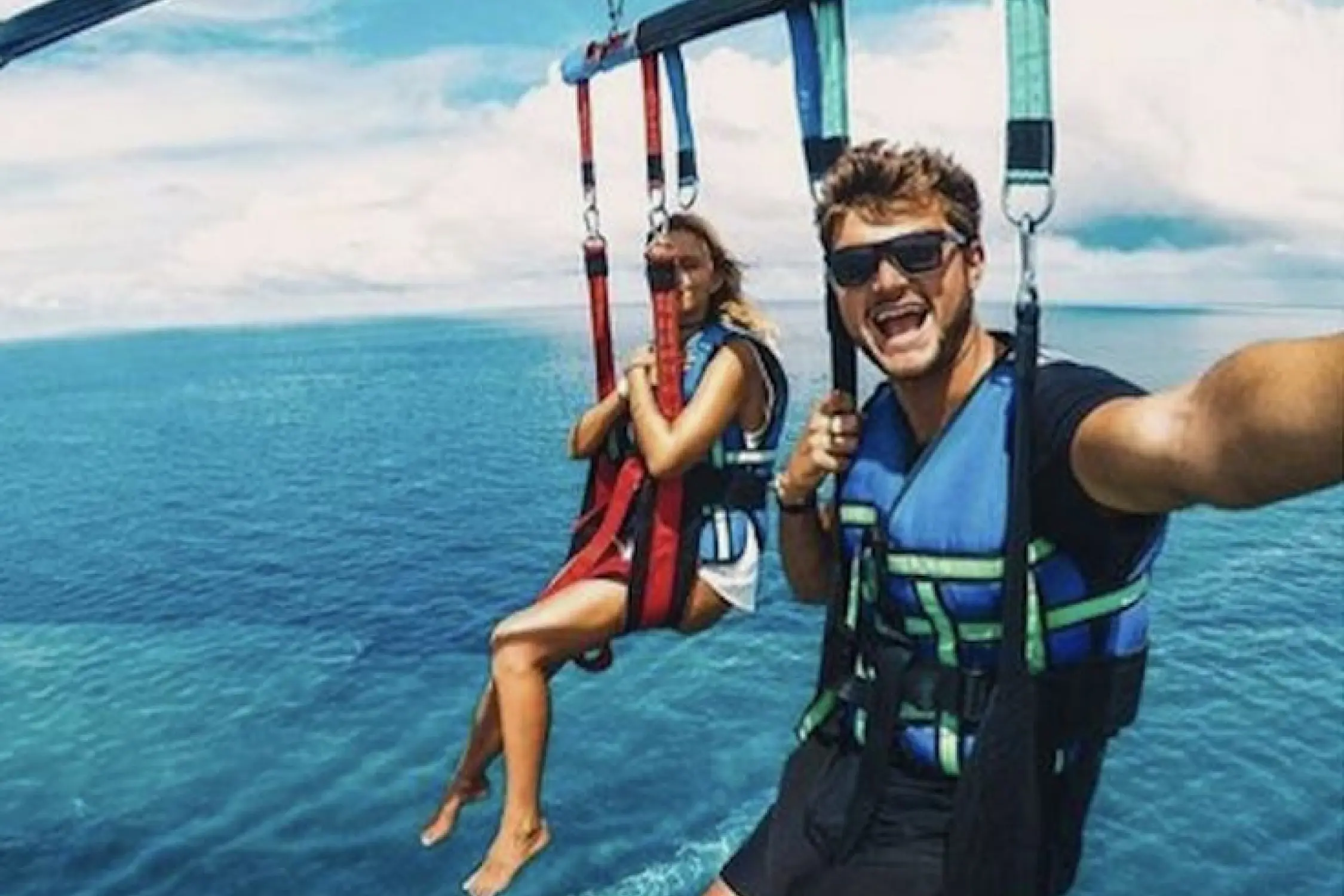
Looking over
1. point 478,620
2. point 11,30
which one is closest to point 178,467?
point 478,620

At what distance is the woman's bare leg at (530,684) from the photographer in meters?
5.61

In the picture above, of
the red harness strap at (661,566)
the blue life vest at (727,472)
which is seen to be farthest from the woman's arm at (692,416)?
the blue life vest at (727,472)

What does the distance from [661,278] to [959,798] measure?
9.08 feet

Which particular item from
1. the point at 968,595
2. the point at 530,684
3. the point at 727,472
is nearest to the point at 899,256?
the point at 968,595

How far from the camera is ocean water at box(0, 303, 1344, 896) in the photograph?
87.6 feet

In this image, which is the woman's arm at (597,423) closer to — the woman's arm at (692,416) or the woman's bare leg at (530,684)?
the woman's arm at (692,416)

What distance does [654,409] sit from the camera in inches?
212

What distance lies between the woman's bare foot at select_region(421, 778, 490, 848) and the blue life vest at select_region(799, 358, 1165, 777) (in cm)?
334

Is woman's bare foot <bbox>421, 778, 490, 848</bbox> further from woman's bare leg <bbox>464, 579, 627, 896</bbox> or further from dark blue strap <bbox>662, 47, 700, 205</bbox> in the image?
dark blue strap <bbox>662, 47, 700, 205</bbox>

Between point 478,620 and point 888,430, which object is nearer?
point 888,430

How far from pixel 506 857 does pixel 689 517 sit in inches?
71.0

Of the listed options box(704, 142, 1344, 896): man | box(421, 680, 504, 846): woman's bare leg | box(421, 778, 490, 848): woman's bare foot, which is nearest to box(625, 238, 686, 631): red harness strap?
box(421, 680, 504, 846): woman's bare leg

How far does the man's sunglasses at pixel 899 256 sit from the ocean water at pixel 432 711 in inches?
941

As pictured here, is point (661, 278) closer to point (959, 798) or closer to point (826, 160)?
point (826, 160)
